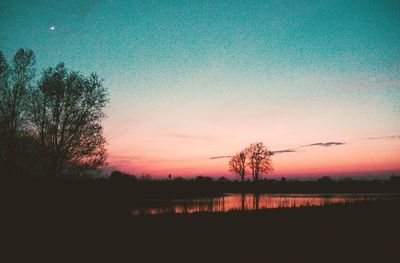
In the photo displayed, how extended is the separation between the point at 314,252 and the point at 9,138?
26069 mm

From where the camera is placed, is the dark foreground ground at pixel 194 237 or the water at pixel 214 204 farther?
the water at pixel 214 204

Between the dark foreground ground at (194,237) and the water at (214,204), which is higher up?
the dark foreground ground at (194,237)

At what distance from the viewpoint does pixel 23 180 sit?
Answer: 2472 cm

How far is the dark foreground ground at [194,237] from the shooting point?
11.7 metres

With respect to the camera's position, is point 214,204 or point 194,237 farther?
point 214,204

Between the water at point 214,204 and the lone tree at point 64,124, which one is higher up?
the lone tree at point 64,124

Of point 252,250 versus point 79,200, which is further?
point 79,200

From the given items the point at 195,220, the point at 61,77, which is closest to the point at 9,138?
the point at 61,77

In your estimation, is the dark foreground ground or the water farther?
the water

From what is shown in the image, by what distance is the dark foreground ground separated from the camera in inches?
459

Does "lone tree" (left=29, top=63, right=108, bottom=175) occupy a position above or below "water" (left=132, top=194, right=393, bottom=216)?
above

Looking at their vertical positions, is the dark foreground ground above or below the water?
above

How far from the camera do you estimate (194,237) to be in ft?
48.1

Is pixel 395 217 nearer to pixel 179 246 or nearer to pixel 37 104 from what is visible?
pixel 179 246
